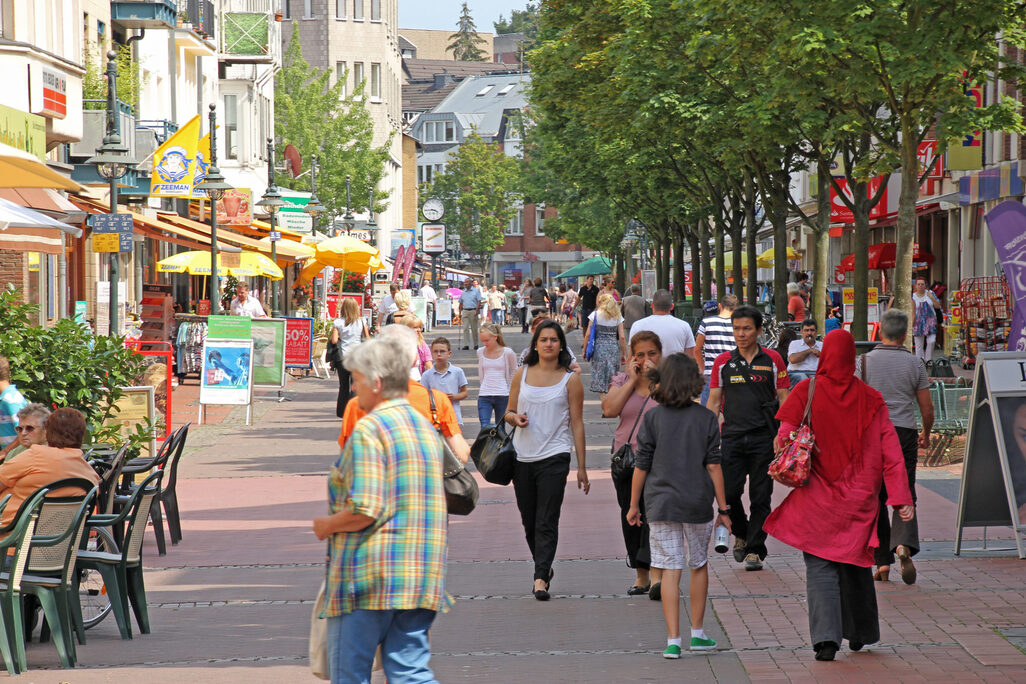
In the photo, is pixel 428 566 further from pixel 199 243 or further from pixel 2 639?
pixel 199 243

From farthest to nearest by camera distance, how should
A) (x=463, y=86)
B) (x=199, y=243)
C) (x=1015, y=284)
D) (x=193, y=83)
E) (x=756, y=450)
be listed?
1. (x=463, y=86)
2. (x=193, y=83)
3. (x=199, y=243)
4. (x=1015, y=284)
5. (x=756, y=450)

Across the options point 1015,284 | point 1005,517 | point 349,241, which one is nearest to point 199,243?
point 349,241

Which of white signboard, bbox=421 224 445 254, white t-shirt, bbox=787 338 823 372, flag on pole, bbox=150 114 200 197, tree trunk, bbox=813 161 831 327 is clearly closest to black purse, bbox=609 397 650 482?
white t-shirt, bbox=787 338 823 372

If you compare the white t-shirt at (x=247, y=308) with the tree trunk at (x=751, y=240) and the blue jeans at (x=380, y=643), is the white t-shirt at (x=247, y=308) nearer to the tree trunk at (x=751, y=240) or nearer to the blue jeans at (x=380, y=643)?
the tree trunk at (x=751, y=240)

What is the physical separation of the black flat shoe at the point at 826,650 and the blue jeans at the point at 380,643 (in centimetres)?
284

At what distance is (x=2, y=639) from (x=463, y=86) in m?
118

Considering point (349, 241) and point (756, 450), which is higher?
point (349, 241)

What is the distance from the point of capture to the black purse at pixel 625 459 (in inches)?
355

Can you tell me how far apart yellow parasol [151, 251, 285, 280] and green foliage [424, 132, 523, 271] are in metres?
76.8

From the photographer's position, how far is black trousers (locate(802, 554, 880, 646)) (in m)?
7.25

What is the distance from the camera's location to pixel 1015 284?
42.2 ft

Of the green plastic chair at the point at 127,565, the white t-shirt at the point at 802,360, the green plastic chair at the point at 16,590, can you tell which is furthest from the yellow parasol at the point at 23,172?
the white t-shirt at the point at 802,360

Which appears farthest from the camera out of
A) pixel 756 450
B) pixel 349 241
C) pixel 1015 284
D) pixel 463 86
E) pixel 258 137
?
pixel 463 86

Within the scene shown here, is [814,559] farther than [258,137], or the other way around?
[258,137]
